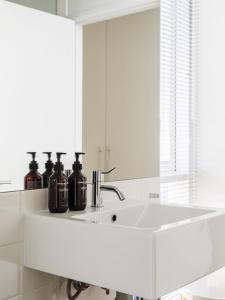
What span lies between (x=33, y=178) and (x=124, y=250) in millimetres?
489

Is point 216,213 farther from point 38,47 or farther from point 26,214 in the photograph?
point 38,47

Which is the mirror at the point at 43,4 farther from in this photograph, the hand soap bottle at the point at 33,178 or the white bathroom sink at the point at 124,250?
the white bathroom sink at the point at 124,250

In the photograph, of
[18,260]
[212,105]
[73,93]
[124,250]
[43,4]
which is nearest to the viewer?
[124,250]

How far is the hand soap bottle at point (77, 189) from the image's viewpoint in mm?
1586

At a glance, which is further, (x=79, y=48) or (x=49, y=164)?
(x=79, y=48)

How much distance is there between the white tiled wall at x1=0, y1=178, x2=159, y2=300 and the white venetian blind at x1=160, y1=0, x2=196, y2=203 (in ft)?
4.39

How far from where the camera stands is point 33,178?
1.56 meters

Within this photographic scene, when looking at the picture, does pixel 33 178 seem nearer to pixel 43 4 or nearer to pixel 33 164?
pixel 33 164

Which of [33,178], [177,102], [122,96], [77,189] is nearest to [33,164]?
[33,178]

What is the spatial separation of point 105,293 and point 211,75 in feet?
5.51

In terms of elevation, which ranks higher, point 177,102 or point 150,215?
point 177,102

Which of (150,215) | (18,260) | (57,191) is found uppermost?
(57,191)

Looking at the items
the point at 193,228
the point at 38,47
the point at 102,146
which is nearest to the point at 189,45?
the point at 102,146

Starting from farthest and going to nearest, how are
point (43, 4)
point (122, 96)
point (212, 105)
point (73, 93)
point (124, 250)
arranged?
point (212, 105) → point (122, 96) → point (73, 93) → point (43, 4) → point (124, 250)
